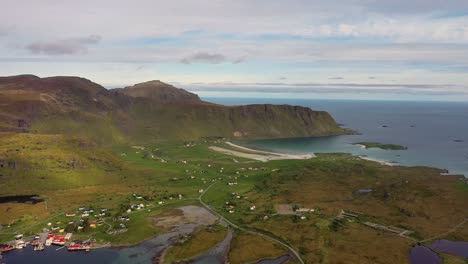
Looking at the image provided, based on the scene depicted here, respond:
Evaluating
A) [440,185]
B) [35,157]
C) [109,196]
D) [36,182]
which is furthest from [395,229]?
[35,157]

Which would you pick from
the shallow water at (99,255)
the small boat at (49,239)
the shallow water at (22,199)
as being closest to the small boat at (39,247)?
the shallow water at (99,255)

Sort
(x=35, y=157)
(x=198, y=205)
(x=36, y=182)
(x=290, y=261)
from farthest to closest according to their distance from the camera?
(x=35, y=157) < (x=36, y=182) < (x=198, y=205) < (x=290, y=261)

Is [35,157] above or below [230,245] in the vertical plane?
above

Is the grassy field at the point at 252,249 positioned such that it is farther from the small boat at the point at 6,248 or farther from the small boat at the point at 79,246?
the small boat at the point at 6,248

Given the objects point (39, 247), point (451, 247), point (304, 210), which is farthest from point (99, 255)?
point (451, 247)

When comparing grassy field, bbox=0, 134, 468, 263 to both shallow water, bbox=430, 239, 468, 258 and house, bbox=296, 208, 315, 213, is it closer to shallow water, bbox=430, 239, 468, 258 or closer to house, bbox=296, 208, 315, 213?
house, bbox=296, 208, 315, 213

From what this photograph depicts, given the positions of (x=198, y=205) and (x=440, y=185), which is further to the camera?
(x=440, y=185)

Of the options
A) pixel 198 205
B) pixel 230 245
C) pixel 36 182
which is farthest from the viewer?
pixel 36 182

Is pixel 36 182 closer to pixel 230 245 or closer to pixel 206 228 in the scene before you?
pixel 206 228

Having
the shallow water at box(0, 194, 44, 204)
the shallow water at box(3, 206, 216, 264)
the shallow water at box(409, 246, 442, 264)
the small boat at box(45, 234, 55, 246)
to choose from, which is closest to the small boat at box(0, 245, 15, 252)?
the shallow water at box(3, 206, 216, 264)
